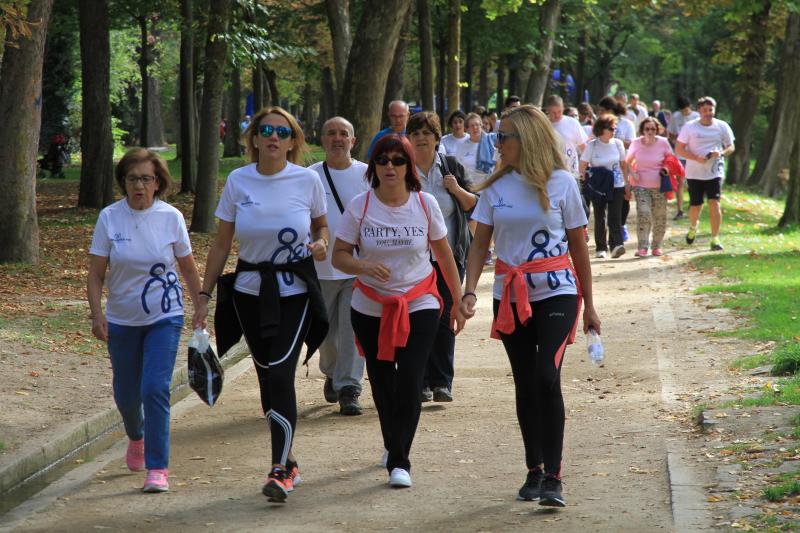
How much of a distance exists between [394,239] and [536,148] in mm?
918

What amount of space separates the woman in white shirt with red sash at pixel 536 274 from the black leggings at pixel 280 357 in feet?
2.92

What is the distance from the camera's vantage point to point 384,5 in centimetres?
1593

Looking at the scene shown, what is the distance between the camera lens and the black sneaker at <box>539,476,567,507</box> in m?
6.44

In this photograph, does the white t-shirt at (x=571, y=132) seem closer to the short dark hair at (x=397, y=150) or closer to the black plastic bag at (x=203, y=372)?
the short dark hair at (x=397, y=150)

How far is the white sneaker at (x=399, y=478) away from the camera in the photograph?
6926 mm

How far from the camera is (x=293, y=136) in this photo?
717 cm

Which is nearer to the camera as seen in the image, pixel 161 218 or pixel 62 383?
pixel 161 218

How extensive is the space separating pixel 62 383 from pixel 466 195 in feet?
10.9

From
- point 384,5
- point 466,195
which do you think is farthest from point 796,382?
point 384,5

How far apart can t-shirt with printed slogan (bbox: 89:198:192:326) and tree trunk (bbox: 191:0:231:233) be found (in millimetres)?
12756

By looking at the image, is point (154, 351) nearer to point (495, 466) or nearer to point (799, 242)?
point (495, 466)

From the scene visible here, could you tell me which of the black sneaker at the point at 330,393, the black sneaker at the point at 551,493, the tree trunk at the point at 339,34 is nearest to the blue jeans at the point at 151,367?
the black sneaker at the point at 551,493

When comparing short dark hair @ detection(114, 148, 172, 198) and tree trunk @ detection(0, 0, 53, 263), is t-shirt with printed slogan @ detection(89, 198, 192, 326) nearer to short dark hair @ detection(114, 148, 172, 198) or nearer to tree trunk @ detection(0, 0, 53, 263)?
short dark hair @ detection(114, 148, 172, 198)

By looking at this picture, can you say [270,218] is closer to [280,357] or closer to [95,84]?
[280,357]
